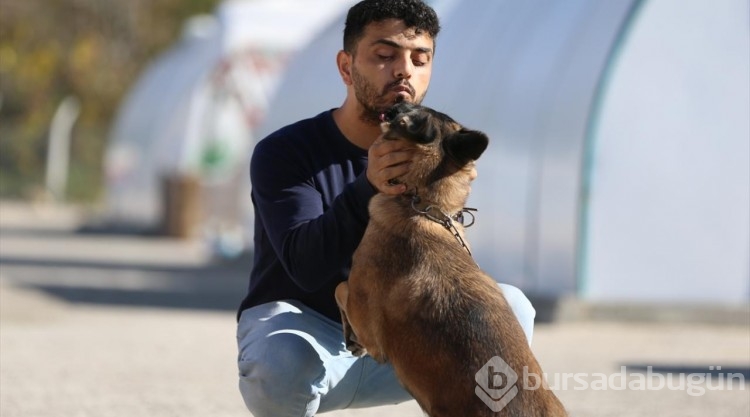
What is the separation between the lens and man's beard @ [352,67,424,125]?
5.08 metres

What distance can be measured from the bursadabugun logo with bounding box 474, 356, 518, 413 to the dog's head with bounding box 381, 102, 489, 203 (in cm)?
68

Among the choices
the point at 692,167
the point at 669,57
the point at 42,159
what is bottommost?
the point at 42,159

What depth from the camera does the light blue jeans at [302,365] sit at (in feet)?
16.5

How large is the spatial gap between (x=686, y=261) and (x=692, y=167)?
0.87m

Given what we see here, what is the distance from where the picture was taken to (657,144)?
43.1ft

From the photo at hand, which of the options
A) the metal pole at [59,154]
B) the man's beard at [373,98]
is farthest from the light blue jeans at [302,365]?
the metal pole at [59,154]

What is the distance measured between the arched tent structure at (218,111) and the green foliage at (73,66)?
1532 cm

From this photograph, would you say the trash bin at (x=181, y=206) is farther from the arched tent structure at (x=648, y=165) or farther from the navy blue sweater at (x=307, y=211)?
the navy blue sweater at (x=307, y=211)

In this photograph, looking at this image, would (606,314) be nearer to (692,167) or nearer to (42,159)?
(692,167)

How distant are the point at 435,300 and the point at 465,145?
508 millimetres

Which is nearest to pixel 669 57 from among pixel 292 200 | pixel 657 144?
pixel 657 144

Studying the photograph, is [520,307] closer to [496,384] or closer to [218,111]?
[496,384]

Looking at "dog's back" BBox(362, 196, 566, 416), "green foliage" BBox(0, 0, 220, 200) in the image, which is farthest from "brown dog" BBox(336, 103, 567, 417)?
"green foliage" BBox(0, 0, 220, 200)

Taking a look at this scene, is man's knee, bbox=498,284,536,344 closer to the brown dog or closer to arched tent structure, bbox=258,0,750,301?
the brown dog
